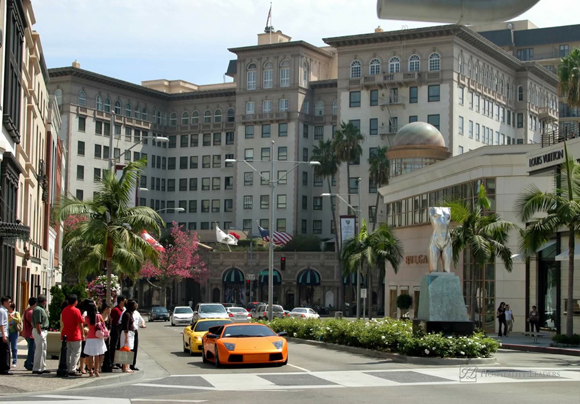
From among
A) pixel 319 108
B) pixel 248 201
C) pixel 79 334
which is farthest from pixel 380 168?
pixel 79 334

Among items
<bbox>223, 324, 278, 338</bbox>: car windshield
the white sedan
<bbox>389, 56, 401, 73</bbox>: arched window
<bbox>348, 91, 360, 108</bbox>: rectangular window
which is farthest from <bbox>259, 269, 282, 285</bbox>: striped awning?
<bbox>223, 324, 278, 338</bbox>: car windshield

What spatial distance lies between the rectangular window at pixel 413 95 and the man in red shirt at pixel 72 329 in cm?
8175

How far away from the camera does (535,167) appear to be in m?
41.7

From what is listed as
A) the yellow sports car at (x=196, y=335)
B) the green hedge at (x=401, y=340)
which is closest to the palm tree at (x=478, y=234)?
the green hedge at (x=401, y=340)

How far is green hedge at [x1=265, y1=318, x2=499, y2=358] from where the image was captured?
2388 centimetres

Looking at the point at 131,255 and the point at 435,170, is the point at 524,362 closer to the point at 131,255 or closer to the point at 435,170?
the point at 131,255

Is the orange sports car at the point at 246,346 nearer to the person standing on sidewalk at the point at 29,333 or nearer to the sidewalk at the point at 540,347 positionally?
the person standing on sidewalk at the point at 29,333

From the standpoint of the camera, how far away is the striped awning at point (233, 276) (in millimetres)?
101375

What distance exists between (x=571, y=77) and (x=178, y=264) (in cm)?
5485

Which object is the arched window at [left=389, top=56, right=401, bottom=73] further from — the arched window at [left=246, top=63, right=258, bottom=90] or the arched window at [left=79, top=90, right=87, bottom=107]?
the arched window at [left=79, top=90, right=87, bottom=107]

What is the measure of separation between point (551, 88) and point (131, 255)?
9413 cm

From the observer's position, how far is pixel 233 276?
102 meters

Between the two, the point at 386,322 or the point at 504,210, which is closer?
the point at 386,322

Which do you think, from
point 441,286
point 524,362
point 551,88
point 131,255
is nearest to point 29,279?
point 131,255
